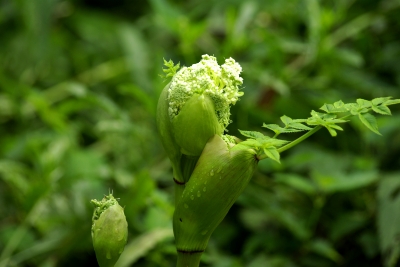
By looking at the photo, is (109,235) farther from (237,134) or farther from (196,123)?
(237,134)

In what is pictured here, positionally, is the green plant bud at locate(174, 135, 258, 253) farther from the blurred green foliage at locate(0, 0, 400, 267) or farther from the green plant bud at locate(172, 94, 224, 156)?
the blurred green foliage at locate(0, 0, 400, 267)

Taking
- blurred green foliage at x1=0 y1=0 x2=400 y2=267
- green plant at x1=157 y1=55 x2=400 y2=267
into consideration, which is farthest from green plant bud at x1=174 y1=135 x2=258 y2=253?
blurred green foliage at x1=0 y1=0 x2=400 y2=267

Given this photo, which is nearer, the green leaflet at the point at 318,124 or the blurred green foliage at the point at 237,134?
the green leaflet at the point at 318,124

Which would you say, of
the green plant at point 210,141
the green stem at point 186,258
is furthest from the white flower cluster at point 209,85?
the green stem at point 186,258

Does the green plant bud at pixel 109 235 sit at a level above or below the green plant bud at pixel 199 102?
below

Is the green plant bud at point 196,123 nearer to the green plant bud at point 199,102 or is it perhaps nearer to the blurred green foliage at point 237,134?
the green plant bud at point 199,102

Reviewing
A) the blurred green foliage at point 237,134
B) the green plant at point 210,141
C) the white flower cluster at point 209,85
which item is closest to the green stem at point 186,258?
the green plant at point 210,141

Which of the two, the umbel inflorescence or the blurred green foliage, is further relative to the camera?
the blurred green foliage
